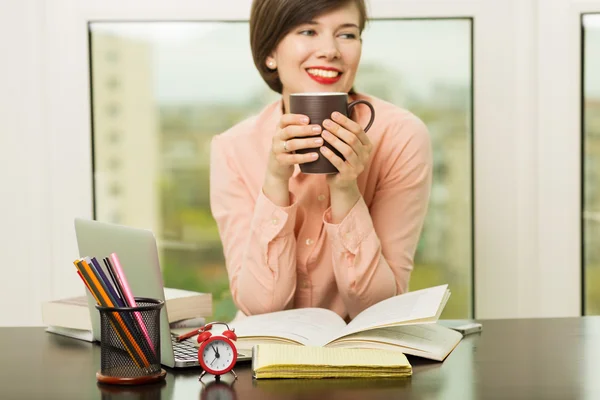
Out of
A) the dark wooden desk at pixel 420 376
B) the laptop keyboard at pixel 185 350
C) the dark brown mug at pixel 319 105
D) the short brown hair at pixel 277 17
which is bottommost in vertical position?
the dark wooden desk at pixel 420 376

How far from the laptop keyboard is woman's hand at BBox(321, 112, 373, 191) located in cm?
39

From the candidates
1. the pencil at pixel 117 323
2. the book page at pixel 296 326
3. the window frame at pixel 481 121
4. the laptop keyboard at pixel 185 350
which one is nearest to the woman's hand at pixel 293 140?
the book page at pixel 296 326

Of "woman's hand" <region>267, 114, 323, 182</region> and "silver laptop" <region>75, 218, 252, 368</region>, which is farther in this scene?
"woman's hand" <region>267, 114, 323, 182</region>

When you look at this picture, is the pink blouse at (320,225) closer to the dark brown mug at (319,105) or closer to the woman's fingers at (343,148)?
the woman's fingers at (343,148)

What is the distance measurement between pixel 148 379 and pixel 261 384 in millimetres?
145

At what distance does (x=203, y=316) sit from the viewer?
1.53 meters

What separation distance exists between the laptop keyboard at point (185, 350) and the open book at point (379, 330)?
68 millimetres

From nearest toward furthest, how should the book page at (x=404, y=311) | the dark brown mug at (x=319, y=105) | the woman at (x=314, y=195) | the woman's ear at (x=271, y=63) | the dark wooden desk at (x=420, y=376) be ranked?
the dark wooden desk at (x=420, y=376)
the book page at (x=404, y=311)
the dark brown mug at (x=319, y=105)
the woman at (x=314, y=195)
the woman's ear at (x=271, y=63)

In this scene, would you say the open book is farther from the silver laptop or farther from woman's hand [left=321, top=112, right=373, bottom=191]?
woman's hand [left=321, top=112, right=373, bottom=191]

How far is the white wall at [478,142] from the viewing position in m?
2.32

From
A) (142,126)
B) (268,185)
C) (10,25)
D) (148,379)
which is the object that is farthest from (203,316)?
(10,25)

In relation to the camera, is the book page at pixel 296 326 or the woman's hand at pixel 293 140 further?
the woman's hand at pixel 293 140

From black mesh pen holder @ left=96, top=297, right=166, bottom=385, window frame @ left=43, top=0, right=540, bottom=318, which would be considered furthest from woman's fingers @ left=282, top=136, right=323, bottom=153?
window frame @ left=43, top=0, right=540, bottom=318

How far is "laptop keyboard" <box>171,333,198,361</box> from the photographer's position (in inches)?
48.1
